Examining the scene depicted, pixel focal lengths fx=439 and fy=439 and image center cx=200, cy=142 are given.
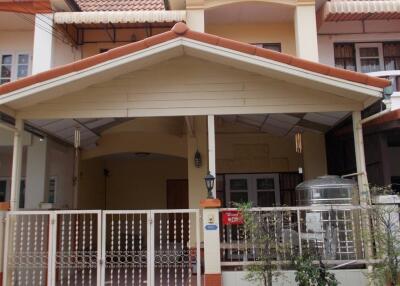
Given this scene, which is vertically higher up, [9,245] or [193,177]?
[193,177]

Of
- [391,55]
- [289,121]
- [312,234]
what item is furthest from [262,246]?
[391,55]

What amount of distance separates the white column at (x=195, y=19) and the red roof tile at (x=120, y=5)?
1.52m

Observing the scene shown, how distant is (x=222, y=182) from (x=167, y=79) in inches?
197

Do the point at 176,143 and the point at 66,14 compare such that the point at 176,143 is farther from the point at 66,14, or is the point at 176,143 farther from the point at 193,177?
the point at 66,14

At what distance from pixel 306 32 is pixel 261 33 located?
1.49 m

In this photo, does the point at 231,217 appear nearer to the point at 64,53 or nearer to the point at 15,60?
the point at 64,53

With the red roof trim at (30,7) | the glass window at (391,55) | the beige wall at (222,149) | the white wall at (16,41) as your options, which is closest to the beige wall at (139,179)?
the beige wall at (222,149)

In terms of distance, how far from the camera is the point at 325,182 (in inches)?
348

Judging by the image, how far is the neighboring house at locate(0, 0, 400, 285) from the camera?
8023mm

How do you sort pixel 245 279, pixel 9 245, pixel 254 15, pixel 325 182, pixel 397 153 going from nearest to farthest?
pixel 245 279 < pixel 9 245 < pixel 325 182 < pixel 397 153 < pixel 254 15

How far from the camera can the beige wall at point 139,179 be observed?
1608 centimetres

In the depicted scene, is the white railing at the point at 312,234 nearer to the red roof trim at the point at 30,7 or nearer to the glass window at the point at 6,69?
the red roof trim at the point at 30,7

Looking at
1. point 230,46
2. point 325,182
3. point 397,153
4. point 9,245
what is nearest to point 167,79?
point 230,46

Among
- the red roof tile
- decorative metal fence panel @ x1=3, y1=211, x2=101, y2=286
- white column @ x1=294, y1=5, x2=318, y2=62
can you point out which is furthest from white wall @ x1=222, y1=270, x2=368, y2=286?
the red roof tile
